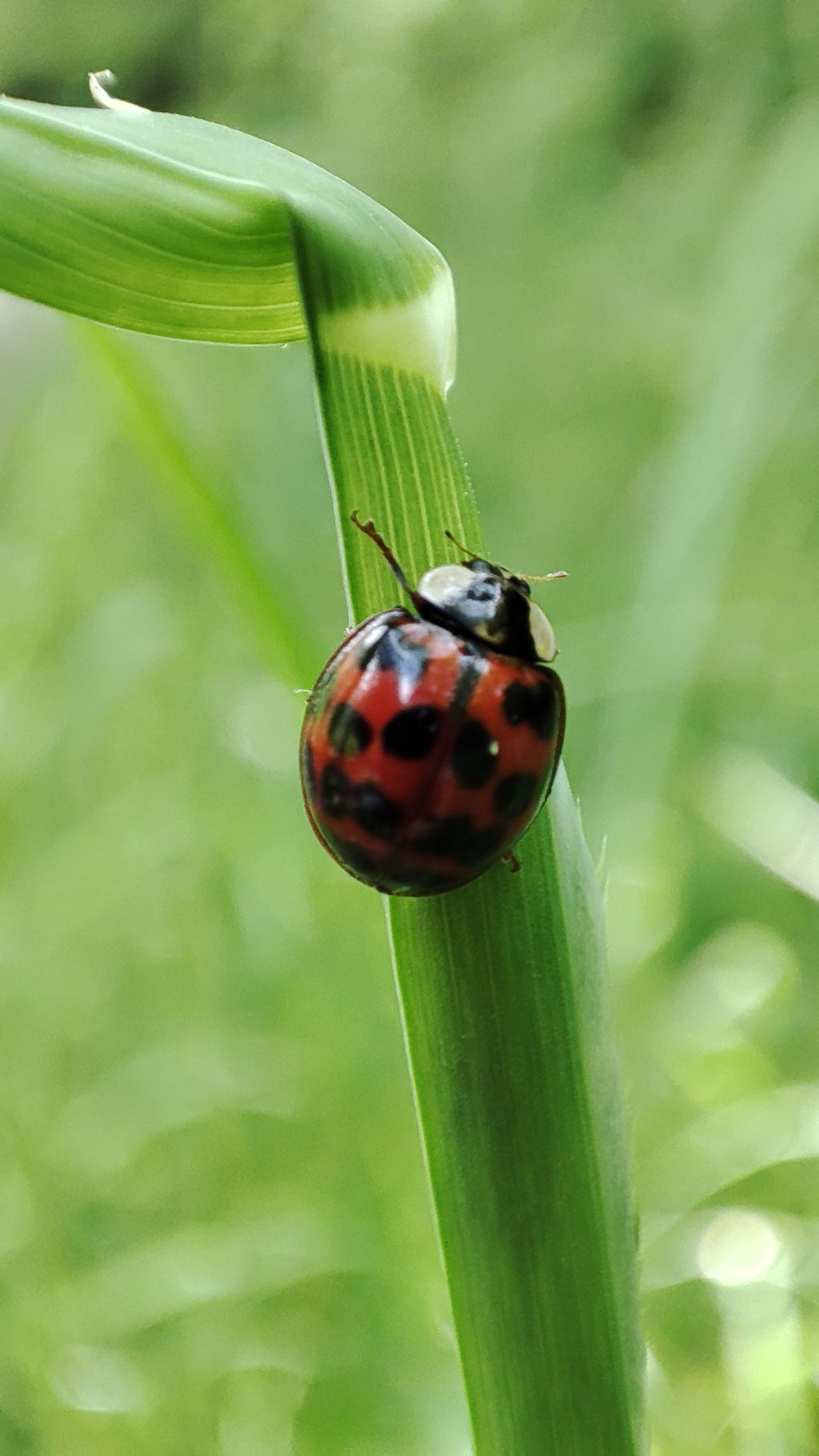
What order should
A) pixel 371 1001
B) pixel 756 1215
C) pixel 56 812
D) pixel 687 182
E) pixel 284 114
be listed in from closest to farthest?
pixel 756 1215 → pixel 371 1001 → pixel 56 812 → pixel 687 182 → pixel 284 114

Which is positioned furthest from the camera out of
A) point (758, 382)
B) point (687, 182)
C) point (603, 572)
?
point (687, 182)

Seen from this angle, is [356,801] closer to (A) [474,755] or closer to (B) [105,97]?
(A) [474,755]

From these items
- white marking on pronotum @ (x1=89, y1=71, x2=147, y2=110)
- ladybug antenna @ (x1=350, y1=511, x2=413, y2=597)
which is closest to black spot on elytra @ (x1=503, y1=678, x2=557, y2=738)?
ladybug antenna @ (x1=350, y1=511, x2=413, y2=597)

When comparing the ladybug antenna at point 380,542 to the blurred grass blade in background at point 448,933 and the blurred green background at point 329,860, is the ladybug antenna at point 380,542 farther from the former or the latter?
the blurred green background at point 329,860

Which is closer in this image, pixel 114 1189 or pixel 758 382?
pixel 114 1189

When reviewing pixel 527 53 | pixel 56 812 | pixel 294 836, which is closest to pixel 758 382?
pixel 294 836

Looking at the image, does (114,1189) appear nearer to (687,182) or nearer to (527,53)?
(687,182)
